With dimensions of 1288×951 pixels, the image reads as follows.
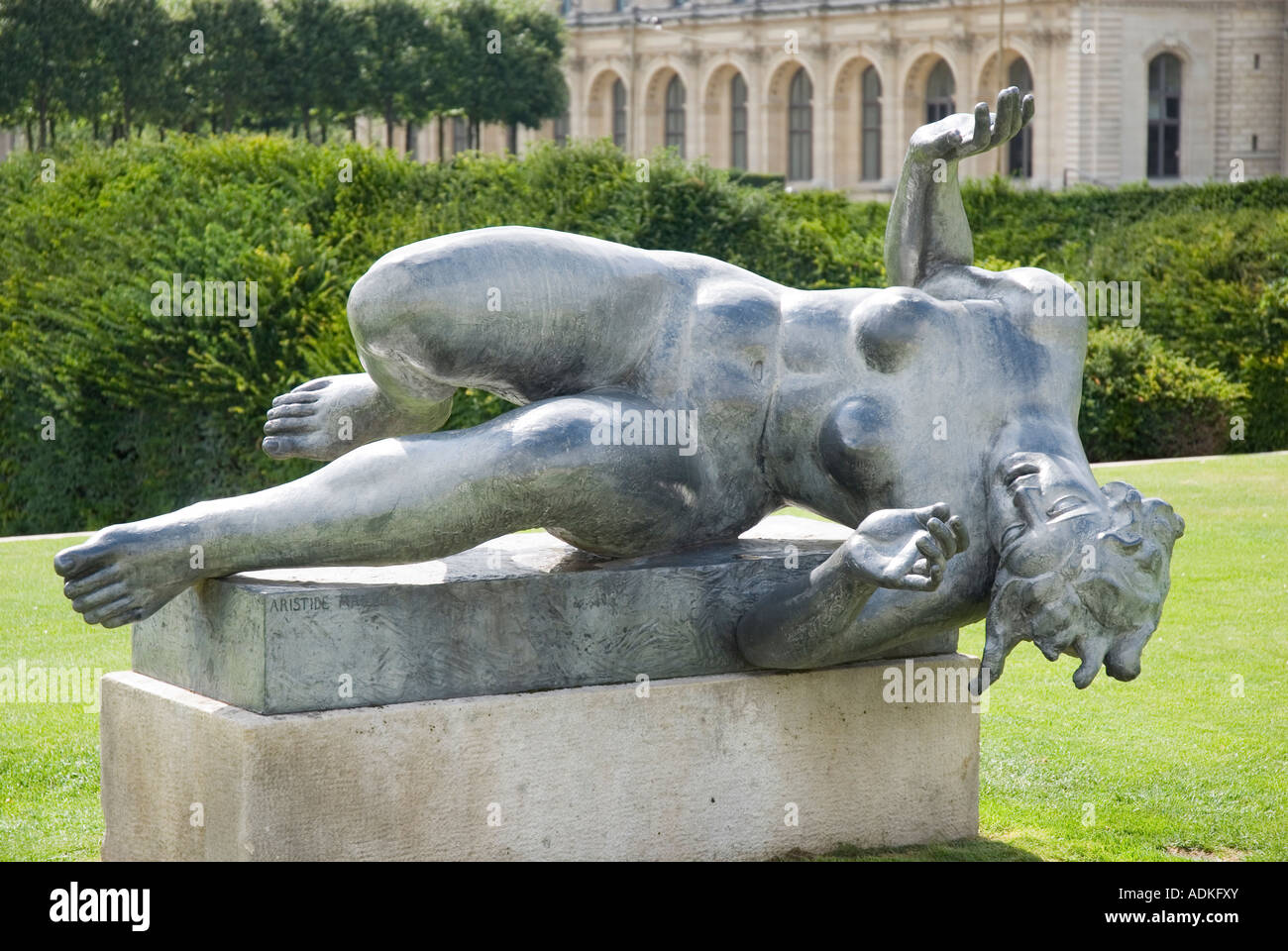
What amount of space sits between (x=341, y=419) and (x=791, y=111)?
62517 mm

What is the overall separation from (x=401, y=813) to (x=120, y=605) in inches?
33.1

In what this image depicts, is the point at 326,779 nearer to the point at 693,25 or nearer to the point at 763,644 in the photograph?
the point at 763,644

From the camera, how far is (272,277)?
620 inches

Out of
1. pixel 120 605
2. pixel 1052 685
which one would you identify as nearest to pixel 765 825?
pixel 120 605

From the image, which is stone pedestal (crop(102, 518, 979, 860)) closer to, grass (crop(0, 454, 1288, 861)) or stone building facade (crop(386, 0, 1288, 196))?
grass (crop(0, 454, 1288, 861))

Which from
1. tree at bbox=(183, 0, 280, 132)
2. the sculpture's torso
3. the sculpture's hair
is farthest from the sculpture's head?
tree at bbox=(183, 0, 280, 132)

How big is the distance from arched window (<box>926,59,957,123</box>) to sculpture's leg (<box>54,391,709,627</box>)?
190 ft

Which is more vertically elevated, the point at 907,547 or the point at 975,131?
the point at 975,131

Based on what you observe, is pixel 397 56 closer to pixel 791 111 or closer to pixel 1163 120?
pixel 791 111

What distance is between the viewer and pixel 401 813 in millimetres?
4676

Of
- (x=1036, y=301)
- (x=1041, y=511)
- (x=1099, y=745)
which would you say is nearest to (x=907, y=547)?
(x=1041, y=511)

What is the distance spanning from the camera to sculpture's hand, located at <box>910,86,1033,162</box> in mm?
4906

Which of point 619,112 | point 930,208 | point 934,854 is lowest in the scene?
point 934,854

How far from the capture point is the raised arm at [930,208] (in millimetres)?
5109
